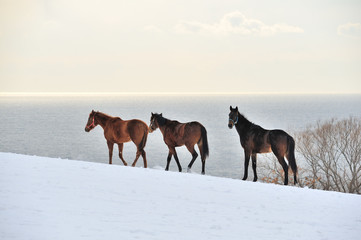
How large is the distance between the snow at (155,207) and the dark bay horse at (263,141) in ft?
2.65

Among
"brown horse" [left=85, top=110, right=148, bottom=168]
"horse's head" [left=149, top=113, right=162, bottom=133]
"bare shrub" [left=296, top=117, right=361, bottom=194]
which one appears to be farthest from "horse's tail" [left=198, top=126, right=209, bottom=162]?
"bare shrub" [left=296, top=117, right=361, bottom=194]

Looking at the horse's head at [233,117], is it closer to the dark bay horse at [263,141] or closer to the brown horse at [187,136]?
the dark bay horse at [263,141]

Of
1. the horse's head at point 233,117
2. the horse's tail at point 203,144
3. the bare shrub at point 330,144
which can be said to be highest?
the horse's head at point 233,117

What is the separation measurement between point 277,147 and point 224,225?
14.2ft

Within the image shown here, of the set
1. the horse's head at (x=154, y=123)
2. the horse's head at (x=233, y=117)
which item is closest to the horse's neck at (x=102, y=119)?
the horse's head at (x=154, y=123)

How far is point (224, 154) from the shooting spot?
62250 millimetres

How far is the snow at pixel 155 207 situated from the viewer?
864 centimetres

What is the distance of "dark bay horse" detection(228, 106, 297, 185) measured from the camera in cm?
1285

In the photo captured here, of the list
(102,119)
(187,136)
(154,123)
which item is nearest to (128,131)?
(154,123)

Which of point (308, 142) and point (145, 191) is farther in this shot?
point (308, 142)

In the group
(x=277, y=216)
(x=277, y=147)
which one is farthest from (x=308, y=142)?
(x=277, y=216)

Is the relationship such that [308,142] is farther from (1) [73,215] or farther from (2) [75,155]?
(2) [75,155]

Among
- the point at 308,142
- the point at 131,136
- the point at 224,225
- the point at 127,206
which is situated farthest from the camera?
the point at 308,142

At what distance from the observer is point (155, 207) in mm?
10062
